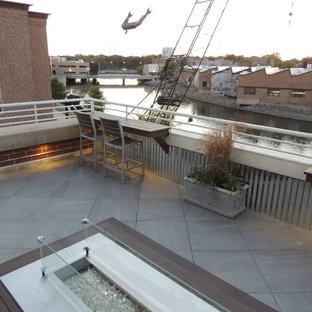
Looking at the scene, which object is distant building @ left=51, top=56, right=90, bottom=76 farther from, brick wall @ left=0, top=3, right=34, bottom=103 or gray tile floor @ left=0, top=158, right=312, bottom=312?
gray tile floor @ left=0, top=158, right=312, bottom=312

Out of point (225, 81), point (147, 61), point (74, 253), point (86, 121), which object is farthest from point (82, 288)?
point (147, 61)

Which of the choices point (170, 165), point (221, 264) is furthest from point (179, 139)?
point (221, 264)

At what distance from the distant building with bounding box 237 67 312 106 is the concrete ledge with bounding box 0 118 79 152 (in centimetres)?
3733

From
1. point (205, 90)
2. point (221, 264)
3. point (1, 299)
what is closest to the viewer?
point (1, 299)

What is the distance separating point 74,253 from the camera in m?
2.11

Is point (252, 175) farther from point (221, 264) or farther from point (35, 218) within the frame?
point (35, 218)

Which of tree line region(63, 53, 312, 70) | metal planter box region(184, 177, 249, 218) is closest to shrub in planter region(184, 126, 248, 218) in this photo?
metal planter box region(184, 177, 249, 218)

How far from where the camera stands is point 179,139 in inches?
164

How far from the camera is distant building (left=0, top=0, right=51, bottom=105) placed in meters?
12.2

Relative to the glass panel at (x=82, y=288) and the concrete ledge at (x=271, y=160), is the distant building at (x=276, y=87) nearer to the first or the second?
the concrete ledge at (x=271, y=160)

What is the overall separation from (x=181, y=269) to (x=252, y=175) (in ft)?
5.52

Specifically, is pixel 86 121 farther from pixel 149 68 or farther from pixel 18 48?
pixel 149 68

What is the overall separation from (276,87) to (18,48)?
35898mm

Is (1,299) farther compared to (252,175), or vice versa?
(252,175)
